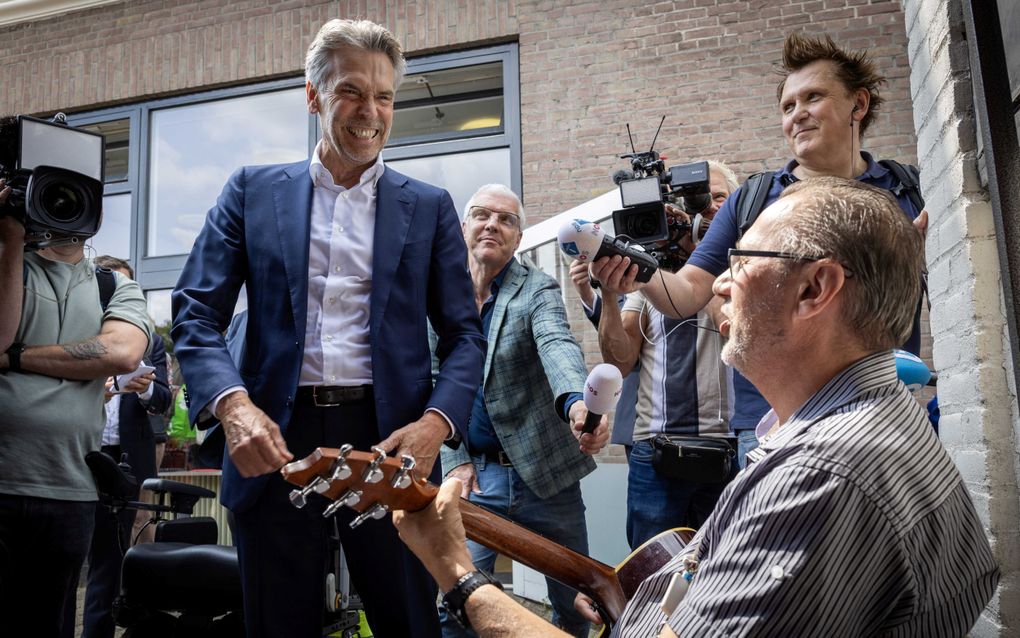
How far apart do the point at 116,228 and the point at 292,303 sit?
7.17 metres

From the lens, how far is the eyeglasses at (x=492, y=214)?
11.8 ft

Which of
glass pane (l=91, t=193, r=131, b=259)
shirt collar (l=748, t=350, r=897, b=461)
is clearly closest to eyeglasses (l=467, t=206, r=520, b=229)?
shirt collar (l=748, t=350, r=897, b=461)

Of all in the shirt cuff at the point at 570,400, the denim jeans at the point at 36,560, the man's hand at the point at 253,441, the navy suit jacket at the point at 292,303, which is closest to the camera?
the man's hand at the point at 253,441

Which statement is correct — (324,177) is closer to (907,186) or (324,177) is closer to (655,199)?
(655,199)

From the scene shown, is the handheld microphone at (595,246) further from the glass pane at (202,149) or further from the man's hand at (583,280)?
the glass pane at (202,149)

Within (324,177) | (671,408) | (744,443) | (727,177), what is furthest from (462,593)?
(727,177)

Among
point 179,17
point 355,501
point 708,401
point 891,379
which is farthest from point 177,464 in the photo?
point 891,379

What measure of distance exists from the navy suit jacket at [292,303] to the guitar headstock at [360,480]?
20.2 inches

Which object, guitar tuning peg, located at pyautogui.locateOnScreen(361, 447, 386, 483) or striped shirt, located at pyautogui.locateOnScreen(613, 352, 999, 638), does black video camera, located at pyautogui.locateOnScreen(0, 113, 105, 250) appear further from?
striped shirt, located at pyautogui.locateOnScreen(613, 352, 999, 638)

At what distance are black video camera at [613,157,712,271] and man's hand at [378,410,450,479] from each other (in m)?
0.91

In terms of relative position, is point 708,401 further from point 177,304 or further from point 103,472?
point 103,472

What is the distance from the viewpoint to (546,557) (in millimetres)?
2250

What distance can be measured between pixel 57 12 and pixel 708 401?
849cm

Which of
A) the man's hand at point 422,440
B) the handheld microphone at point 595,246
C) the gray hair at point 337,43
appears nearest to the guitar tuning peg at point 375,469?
the man's hand at point 422,440
